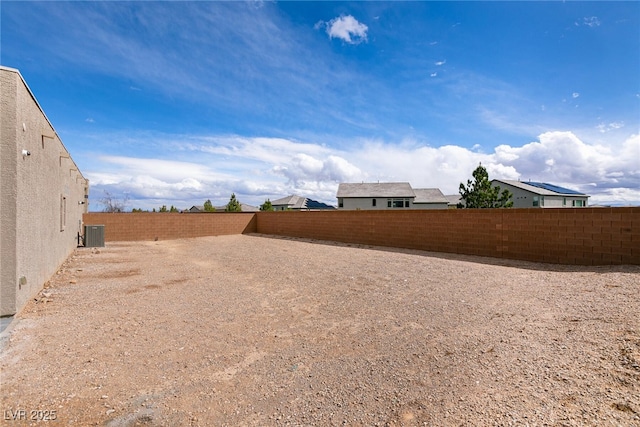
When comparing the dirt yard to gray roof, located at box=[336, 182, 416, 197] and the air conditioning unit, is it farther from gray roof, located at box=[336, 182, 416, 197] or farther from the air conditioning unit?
gray roof, located at box=[336, 182, 416, 197]

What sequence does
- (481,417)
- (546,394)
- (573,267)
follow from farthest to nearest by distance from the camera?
(573,267) < (546,394) < (481,417)

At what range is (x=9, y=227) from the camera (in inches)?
184

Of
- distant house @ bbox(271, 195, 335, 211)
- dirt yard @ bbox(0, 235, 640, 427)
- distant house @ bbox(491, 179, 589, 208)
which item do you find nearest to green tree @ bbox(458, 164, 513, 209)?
distant house @ bbox(491, 179, 589, 208)

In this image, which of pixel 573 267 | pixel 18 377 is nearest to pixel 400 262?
pixel 573 267

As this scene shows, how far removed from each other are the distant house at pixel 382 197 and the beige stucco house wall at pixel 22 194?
105 ft

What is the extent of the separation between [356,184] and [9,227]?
1456 inches

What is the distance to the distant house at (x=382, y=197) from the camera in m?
37.2

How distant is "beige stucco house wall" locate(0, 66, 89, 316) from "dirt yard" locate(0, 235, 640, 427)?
19.5 inches

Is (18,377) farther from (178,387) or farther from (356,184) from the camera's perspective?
(356,184)

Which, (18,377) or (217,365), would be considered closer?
(18,377)

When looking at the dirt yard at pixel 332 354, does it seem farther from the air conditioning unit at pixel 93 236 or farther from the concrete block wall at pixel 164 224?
the concrete block wall at pixel 164 224

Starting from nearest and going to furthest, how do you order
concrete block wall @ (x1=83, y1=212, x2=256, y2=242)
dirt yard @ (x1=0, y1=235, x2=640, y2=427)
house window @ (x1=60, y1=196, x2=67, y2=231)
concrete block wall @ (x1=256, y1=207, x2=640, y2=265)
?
dirt yard @ (x1=0, y1=235, x2=640, y2=427), concrete block wall @ (x1=256, y1=207, x2=640, y2=265), house window @ (x1=60, y1=196, x2=67, y2=231), concrete block wall @ (x1=83, y1=212, x2=256, y2=242)

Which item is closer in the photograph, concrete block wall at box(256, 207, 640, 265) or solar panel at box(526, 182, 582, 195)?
concrete block wall at box(256, 207, 640, 265)

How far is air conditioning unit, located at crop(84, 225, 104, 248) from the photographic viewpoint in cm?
1519
